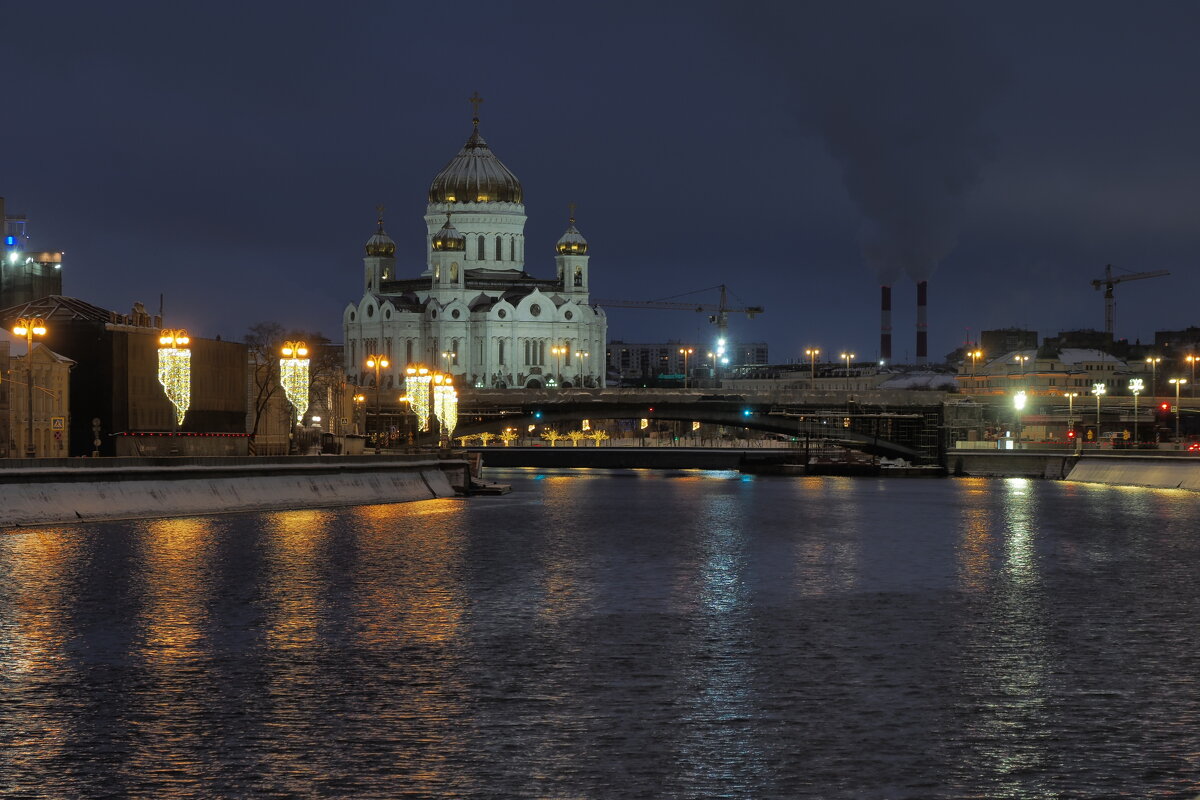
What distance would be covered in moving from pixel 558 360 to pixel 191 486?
14377cm

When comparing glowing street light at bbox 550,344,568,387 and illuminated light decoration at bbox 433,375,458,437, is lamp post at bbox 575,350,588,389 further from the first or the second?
illuminated light decoration at bbox 433,375,458,437

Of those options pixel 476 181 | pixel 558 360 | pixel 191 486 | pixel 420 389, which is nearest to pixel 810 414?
pixel 420 389

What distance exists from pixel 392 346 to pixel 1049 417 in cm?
7332

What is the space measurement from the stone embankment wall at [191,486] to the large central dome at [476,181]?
131682mm

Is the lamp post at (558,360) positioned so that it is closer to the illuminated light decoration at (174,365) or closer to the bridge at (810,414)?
the bridge at (810,414)

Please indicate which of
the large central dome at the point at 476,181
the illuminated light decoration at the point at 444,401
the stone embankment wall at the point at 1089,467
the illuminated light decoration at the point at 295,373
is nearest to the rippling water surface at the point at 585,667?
the illuminated light decoration at the point at 295,373

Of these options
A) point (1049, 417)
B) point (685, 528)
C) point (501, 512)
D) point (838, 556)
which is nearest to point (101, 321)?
point (501, 512)

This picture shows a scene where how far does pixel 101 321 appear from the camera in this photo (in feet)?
263

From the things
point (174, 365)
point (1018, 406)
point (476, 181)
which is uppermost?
point (476, 181)

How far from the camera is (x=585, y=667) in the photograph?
23797 mm

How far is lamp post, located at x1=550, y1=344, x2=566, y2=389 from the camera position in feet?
636

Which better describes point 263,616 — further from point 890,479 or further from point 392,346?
point 392,346

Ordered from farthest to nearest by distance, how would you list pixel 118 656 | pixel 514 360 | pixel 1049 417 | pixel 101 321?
pixel 514 360 → pixel 1049 417 → pixel 101 321 → pixel 118 656

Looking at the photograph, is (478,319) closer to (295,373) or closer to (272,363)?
(272,363)
